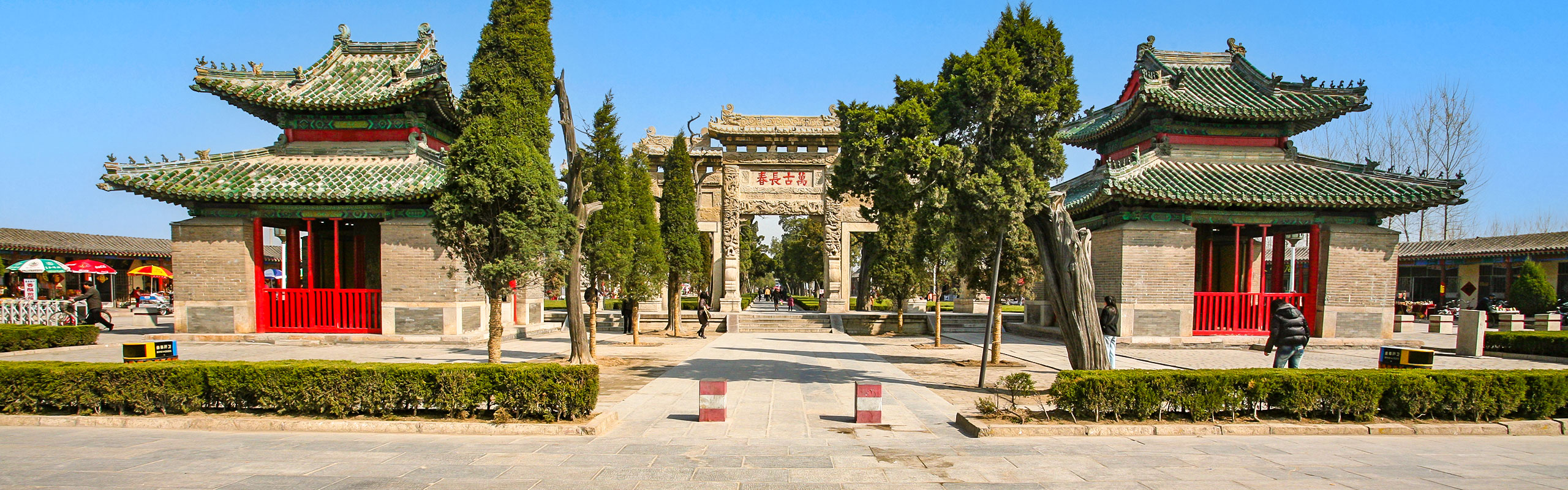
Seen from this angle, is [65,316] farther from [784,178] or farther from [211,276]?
[784,178]

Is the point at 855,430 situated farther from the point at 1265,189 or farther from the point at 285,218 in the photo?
the point at 285,218

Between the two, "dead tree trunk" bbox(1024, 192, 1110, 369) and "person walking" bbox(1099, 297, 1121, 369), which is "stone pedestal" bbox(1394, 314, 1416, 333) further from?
"dead tree trunk" bbox(1024, 192, 1110, 369)

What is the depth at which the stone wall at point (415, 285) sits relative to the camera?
16.9 meters

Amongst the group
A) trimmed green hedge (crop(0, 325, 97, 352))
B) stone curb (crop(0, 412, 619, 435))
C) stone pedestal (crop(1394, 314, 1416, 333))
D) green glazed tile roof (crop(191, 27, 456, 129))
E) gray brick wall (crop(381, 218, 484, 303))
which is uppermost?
green glazed tile roof (crop(191, 27, 456, 129))

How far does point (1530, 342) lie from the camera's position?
55.0 feet

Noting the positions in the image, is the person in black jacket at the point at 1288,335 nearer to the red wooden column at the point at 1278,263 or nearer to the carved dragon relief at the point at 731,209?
the red wooden column at the point at 1278,263

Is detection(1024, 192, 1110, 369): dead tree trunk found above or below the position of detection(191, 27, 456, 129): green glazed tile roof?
below

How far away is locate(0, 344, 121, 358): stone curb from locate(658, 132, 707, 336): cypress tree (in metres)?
12.6

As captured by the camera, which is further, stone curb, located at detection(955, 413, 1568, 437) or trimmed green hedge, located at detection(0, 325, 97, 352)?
trimmed green hedge, located at detection(0, 325, 97, 352)

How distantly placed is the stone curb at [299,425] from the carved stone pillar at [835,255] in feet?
64.9

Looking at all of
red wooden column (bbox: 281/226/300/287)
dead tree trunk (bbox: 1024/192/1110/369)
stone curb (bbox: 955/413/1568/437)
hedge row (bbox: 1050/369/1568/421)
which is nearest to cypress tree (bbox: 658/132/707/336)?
red wooden column (bbox: 281/226/300/287)

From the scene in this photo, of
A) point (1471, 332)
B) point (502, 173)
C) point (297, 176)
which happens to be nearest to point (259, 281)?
point (297, 176)

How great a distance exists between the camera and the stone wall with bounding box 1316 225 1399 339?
17672 mm

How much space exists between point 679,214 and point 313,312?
29.7 feet
